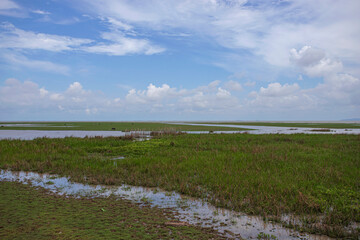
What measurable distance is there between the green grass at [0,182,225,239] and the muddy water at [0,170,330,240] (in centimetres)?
57

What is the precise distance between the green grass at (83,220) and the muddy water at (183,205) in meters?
0.57

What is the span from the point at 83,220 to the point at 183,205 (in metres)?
3.50

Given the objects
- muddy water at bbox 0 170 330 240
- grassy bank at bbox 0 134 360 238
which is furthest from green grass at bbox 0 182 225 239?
grassy bank at bbox 0 134 360 238

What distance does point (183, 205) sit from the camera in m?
8.75

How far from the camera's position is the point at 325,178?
1140 centimetres

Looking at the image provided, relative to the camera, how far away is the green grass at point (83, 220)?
6.07 meters

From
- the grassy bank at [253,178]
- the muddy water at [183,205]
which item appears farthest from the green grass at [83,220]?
the grassy bank at [253,178]

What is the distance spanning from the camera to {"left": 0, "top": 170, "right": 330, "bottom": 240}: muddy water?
668 centimetres

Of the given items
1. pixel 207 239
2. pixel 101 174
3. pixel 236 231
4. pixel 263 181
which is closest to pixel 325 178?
pixel 263 181

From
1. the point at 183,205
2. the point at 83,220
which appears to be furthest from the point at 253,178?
the point at 83,220

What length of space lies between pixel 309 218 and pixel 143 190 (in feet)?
21.6

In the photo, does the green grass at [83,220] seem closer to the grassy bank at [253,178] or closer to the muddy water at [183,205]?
the muddy water at [183,205]

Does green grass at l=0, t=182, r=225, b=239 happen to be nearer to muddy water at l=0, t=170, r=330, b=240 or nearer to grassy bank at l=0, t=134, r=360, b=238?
muddy water at l=0, t=170, r=330, b=240

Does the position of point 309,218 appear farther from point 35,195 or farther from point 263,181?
point 35,195
